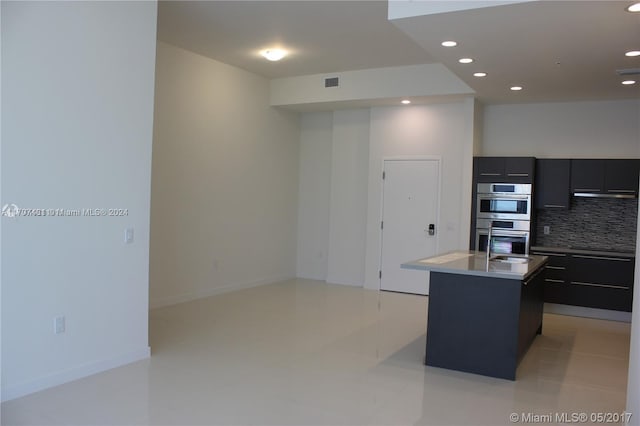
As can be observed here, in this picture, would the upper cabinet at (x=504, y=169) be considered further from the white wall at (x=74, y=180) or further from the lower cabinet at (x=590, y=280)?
the white wall at (x=74, y=180)

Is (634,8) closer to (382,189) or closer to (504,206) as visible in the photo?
(504,206)

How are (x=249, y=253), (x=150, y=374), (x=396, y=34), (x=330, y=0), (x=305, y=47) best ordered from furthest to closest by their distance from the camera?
(x=249, y=253), (x=305, y=47), (x=396, y=34), (x=330, y=0), (x=150, y=374)

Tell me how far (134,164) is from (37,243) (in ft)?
3.37

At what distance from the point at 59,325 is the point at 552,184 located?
237 inches

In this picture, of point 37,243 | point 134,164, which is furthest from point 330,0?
point 37,243

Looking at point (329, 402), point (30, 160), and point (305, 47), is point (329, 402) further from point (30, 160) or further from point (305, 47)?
point (305, 47)

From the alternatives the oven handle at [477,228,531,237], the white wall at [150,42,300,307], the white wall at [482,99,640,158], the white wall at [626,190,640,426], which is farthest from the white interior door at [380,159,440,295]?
the white wall at [626,190,640,426]

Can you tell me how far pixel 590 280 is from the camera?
21.8 feet

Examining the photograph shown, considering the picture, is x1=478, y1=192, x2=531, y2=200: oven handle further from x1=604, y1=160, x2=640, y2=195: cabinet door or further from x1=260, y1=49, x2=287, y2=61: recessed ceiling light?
x1=260, y1=49, x2=287, y2=61: recessed ceiling light

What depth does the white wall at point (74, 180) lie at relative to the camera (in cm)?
360

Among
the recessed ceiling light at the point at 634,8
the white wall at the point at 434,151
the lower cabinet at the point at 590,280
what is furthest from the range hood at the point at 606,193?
the recessed ceiling light at the point at 634,8

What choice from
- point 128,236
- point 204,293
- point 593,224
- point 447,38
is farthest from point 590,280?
point 128,236

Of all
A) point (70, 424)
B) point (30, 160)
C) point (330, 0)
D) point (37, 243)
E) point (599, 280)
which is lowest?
point (70, 424)

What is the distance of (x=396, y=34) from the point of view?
233 inches
